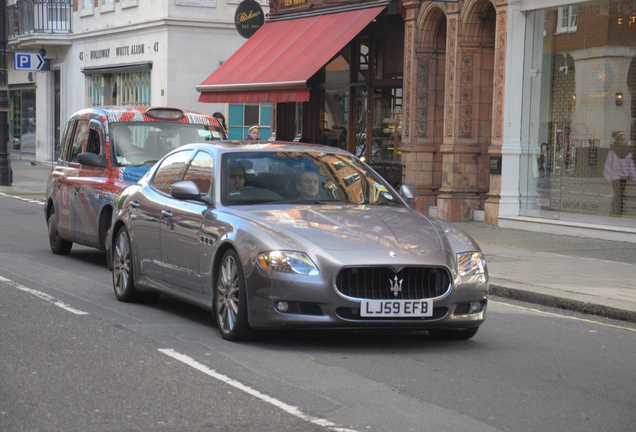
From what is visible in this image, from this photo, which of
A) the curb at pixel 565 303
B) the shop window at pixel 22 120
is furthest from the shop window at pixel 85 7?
the curb at pixel 565 303

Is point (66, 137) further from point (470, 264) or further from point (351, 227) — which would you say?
point (470, 264)

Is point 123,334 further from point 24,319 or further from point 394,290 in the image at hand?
point 394,290

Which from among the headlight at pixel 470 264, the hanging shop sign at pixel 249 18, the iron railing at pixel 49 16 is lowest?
the headlight at pixel 470 264

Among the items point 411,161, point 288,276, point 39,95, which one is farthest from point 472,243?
point 39,95

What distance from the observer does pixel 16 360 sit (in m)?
7.09

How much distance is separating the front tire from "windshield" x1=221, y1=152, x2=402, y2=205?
5.58ft

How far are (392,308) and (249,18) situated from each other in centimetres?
2102

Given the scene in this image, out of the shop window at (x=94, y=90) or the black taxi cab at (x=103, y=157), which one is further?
the shop window at (x=94, y=90)

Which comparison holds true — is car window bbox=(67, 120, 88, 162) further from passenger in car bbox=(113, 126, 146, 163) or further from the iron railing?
the iron railing

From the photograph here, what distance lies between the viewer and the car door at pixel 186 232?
8.52 metres

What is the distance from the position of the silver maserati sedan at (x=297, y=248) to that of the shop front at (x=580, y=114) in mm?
8862

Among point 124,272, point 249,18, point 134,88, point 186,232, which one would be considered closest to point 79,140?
point 124,272

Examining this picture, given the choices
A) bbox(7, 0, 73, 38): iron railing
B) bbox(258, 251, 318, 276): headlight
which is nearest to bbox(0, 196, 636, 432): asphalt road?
bbox(258, 251, 318, 276): headlight

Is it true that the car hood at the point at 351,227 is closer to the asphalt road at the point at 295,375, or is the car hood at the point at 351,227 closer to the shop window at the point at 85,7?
the asphalt road at the point at 295,375
